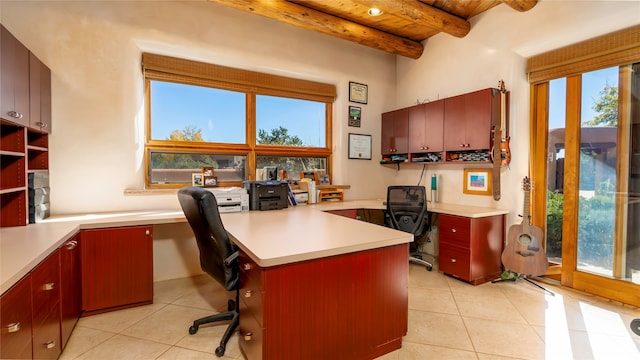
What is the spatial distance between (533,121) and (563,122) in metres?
0.25

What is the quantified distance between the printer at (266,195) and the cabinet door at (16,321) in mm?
1782

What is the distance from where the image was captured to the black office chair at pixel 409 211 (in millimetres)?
3326

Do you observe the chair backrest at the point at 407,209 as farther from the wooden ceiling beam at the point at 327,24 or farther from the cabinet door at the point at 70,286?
the cabinet door at the point at 70,286

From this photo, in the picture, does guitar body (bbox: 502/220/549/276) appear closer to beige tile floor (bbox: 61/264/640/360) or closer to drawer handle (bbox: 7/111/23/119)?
beige tile floor (bbox: 61/264/640/360)

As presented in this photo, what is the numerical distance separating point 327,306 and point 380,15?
10.8 feet

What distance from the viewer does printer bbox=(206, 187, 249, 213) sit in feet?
9.07

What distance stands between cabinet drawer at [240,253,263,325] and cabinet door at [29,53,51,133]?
195 cm

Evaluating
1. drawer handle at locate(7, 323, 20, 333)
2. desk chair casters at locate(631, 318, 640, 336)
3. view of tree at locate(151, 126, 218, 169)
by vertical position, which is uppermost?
view of tree at locate(151, 126, 218, 169)

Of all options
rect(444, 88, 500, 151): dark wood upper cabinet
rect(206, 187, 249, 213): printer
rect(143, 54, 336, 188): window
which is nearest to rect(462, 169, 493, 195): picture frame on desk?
rect(444, 88, 500, 151): dark wood upper cabinet

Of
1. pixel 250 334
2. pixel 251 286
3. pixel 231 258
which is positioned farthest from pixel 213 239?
pixel 250 334

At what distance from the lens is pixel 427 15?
3113mm

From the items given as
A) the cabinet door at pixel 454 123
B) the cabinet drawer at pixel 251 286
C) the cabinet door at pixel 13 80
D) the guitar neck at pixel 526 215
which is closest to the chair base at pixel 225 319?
the cabinet drawer at pixel 251 286

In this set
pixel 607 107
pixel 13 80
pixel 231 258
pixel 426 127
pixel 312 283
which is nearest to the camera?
pixel 312 283

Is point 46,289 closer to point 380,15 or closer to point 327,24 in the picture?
point 327,24
